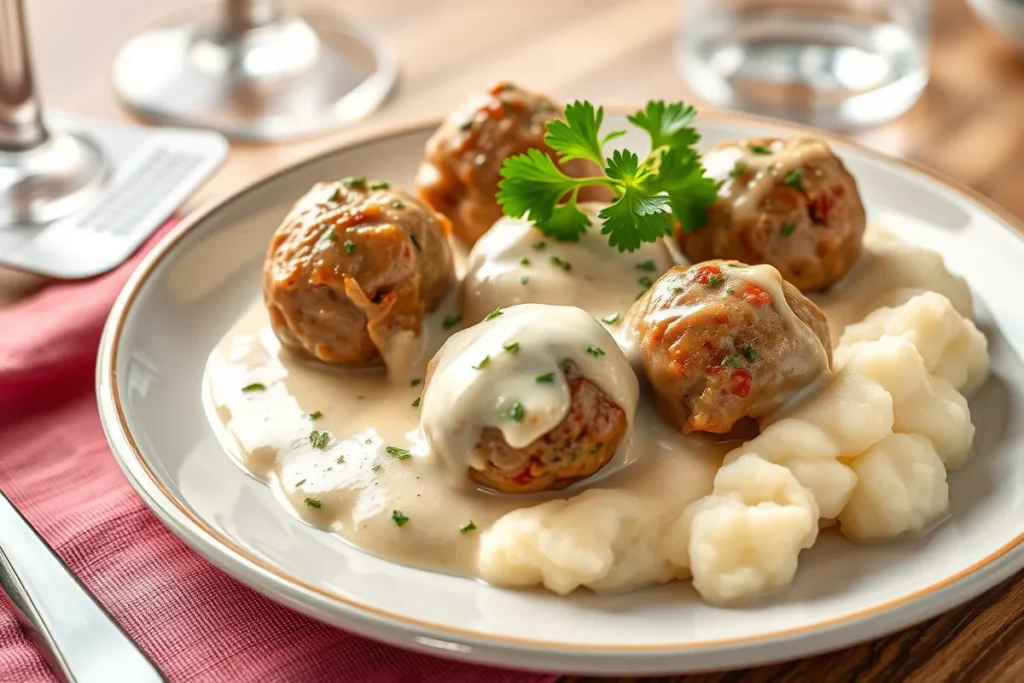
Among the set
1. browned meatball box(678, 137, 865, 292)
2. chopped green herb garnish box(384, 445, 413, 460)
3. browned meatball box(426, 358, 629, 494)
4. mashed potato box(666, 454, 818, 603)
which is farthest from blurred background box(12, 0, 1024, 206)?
mashed potato box(666, 454, 818, 603)

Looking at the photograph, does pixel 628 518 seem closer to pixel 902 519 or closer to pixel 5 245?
pixel 902 519

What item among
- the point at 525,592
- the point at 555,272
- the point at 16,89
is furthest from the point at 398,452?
the point at 16,89

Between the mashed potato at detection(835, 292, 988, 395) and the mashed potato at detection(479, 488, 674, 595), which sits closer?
the mashed potato at detection(479, 488, 674, 595)

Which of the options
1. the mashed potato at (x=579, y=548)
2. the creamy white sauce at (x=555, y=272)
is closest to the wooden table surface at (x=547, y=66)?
the creamy white sauce at (x=555, y=272)

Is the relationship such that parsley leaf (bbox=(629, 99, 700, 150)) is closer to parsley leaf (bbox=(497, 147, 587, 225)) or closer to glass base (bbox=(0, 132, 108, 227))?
parsley leaf (bbox=(497, 147, 587, 225))

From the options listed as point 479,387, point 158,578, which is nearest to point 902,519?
point 479,387

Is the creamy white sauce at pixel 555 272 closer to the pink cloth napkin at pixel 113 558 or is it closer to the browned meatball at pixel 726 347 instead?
the browned meatball at pixel 726 347
